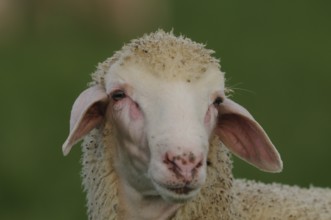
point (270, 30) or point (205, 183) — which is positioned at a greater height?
point (270, 30)

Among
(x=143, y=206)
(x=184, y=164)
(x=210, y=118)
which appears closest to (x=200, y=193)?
(x=143, y=206)

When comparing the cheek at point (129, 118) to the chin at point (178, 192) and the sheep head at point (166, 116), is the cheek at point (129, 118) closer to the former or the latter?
the sheep head at point (166, 116)

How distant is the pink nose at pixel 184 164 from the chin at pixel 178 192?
53 mm

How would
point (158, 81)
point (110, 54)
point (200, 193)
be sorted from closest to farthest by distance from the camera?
point (158, 81)
point (200, 193)
point (110, 54)

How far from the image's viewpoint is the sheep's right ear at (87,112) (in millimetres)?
7223

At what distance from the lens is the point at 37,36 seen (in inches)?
802

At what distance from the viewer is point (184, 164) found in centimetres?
675

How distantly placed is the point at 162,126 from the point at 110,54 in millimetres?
10760

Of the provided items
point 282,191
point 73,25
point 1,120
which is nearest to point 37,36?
point 73,25

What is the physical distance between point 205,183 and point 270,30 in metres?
13.1

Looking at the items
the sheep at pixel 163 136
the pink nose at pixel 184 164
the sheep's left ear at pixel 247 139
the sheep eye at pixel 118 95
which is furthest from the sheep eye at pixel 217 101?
the pink nose at pixel 184 164

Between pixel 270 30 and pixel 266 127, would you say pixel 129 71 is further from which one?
pixel 270 30

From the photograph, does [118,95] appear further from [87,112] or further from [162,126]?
[162,126]

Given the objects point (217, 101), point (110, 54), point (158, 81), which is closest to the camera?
point (158, 81)
